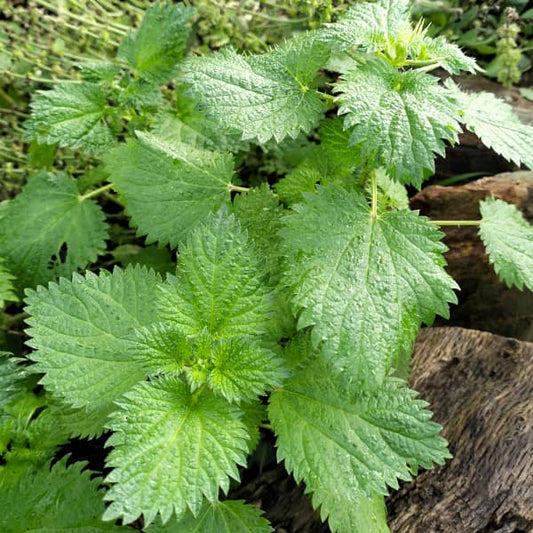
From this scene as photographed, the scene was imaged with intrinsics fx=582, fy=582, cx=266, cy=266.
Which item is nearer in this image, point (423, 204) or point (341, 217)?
point (341, 217)

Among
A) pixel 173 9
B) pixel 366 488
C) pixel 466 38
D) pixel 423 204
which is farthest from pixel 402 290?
pixel 466 38

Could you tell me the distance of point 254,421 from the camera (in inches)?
62.6

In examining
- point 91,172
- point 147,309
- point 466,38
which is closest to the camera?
point 147,309

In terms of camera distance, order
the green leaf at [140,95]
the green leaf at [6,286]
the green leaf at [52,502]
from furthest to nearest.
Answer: the green leaf at [140,95]
the green leaf at [6,286]
the green leaf at [52,502]

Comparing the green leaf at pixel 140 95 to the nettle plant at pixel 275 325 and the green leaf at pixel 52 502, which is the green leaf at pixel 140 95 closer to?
the nettle plant at pixel 275 325

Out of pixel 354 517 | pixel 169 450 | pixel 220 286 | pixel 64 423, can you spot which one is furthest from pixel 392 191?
pixel 64 423

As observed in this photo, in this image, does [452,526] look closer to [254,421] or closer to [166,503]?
[254,421]

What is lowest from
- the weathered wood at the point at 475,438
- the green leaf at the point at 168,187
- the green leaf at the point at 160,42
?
the weathered wood at the point at 475,438

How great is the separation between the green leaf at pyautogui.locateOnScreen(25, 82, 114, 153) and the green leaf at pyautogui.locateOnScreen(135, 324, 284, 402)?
0.85 meters

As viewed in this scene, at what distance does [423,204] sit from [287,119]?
1.00m

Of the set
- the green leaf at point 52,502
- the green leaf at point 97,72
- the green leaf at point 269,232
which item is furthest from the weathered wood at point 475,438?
the green leaf at point 97,72

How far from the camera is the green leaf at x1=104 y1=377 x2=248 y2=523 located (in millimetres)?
1199

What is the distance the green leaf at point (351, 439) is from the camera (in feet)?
4.49

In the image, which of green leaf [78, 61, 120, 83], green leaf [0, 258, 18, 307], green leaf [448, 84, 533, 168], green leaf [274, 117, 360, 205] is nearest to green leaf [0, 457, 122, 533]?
green leaf [0, 258, 18, 307]
